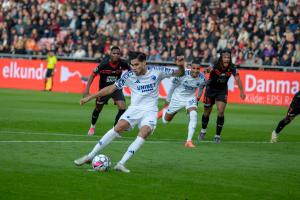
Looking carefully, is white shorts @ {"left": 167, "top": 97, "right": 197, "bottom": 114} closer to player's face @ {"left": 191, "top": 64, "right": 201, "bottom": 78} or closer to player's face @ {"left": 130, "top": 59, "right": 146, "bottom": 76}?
player's face @ {"left": 191, "top": 64, "right": 201, "bottom": 78}

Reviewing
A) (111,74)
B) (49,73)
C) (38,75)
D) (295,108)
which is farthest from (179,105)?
(38,75)

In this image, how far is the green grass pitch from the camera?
35.4ft

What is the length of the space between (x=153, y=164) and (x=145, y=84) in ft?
4.85

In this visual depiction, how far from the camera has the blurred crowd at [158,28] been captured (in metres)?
33.8

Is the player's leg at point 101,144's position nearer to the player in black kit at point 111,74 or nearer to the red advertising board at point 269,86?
the player in black kit at point 111,74

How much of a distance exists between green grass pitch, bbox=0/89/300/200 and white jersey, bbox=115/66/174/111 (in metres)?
1.10

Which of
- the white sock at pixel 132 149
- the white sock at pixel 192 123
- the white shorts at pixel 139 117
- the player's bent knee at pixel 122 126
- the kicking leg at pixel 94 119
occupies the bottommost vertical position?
the kicking leg at pixel 94 119

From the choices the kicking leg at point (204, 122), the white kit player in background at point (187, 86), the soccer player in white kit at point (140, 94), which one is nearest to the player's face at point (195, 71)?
the white kit player in background at point (187, 86)

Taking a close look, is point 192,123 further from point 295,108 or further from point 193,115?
point 295,108

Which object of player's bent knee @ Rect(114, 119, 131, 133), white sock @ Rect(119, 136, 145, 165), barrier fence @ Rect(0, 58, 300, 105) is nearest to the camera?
white sock @ Rect(119, 136, 145, 165)

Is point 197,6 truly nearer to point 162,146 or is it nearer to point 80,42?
point 80,42

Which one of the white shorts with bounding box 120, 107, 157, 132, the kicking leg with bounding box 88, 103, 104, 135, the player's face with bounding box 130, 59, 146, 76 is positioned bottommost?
the kicking leg with bounding box 88, 103, 104, 135

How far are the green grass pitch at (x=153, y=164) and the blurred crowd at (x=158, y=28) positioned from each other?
381 inches

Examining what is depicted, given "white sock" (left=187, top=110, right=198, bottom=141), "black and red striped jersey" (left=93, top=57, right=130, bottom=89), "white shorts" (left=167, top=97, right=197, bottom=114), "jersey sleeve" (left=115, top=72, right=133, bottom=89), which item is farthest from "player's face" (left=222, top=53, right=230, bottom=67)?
"jersey sleeve" (left=115, top=72, right=133, bottom=89)
